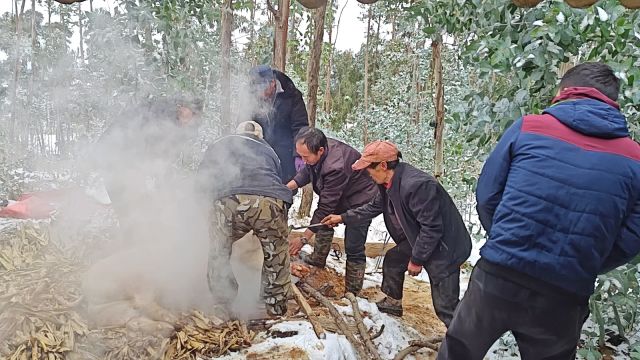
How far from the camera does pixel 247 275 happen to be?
400 centimetres

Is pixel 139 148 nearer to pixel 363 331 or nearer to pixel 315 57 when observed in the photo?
pixel 363 331

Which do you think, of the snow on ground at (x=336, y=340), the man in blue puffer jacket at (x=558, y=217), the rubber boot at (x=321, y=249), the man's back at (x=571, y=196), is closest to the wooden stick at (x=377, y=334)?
the snow on ground at (x=336, y=340)

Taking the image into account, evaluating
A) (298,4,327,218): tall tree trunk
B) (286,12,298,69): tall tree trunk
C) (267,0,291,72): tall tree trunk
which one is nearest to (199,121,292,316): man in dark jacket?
(267,0,291,72): tall tree trunk

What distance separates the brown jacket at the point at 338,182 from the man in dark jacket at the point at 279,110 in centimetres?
85

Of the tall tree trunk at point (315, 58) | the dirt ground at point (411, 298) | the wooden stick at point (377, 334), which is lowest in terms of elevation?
the dirt ground at point (411, 298)

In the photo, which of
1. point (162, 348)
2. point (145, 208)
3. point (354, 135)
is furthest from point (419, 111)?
point (162, 348)

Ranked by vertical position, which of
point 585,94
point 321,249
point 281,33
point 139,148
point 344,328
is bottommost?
point 344,328

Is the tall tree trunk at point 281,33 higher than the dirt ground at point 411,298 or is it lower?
higher

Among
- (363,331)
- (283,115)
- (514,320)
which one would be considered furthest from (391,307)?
(283,115)

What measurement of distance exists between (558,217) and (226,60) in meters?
3.92

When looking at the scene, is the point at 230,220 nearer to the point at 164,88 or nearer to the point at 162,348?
the point at 162,348

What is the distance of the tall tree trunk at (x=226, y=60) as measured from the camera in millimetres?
5102

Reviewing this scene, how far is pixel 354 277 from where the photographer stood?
4461 mm

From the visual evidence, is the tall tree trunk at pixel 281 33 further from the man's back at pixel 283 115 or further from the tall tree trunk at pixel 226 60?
the man's back at pixel 283 115
